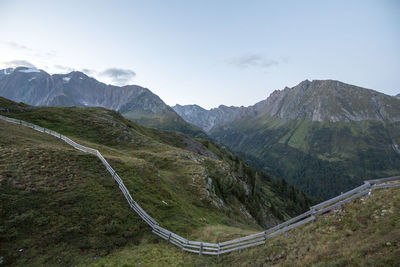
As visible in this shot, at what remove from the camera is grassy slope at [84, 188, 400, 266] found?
1200 cm

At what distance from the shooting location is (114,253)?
19.2 m

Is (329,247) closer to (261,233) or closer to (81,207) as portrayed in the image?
(261,233)

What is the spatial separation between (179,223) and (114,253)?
389 inches

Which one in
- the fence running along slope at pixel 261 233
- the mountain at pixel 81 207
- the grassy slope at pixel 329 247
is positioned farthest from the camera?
the mountain at pixel 81 207

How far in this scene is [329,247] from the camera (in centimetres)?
1387

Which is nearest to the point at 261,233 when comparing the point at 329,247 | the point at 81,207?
A: the point at 329,247

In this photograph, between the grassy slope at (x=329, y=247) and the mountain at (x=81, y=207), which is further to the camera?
the mountain at (x=81, y=207)

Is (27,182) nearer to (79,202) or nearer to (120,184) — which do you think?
(79,202)

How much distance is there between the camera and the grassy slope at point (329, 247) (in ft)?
39.4

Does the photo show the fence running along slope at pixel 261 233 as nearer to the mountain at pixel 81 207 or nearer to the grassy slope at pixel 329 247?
the grassy slope at pixel 329 247

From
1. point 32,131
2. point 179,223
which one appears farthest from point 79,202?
point 32,131

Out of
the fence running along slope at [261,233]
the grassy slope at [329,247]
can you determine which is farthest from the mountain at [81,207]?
the grassy slope at [329,247]

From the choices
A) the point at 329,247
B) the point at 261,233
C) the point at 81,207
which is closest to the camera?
the point at 329,247

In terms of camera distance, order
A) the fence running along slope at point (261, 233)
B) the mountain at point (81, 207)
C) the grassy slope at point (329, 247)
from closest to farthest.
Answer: the grassy slope at point (329, 247), the fence running along slope at point (261, 233), the mountain at point (81, 207)
